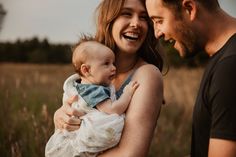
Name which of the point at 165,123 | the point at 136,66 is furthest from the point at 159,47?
the point at 165,123

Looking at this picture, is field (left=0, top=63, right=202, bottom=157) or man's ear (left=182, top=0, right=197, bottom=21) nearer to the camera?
man's ear (left=182, top=0, right=197, bottom=21)

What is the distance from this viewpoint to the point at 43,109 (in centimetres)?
383

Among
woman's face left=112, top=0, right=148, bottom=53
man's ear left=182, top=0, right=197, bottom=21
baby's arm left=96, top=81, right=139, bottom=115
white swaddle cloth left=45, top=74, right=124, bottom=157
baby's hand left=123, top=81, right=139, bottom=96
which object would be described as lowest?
white swaddle cloth left=45, top=74, right=124, bottom=157

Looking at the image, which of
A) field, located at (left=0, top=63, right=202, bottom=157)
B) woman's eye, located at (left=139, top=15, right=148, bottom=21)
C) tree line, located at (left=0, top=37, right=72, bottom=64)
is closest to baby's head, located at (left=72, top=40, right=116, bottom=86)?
woman's eye, located at (left=139, top=15, right=148, bottom=21)

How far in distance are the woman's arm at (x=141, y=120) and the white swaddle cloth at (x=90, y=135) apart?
0.04m

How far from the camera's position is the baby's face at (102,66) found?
8.46 feet

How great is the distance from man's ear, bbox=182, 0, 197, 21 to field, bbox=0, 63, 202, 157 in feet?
5.35

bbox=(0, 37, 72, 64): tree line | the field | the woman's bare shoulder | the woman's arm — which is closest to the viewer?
the woman's arm

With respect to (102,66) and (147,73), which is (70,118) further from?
(147,73)

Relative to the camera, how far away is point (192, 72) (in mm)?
7820

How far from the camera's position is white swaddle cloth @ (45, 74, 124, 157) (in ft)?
7.99

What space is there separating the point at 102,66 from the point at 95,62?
0.04 metres

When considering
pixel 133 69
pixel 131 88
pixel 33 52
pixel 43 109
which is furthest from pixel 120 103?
pixel 33 52

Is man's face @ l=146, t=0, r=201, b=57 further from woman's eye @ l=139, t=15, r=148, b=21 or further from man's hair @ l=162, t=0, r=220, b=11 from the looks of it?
woman's eye @ l=139, t=15, r=148, b=21
